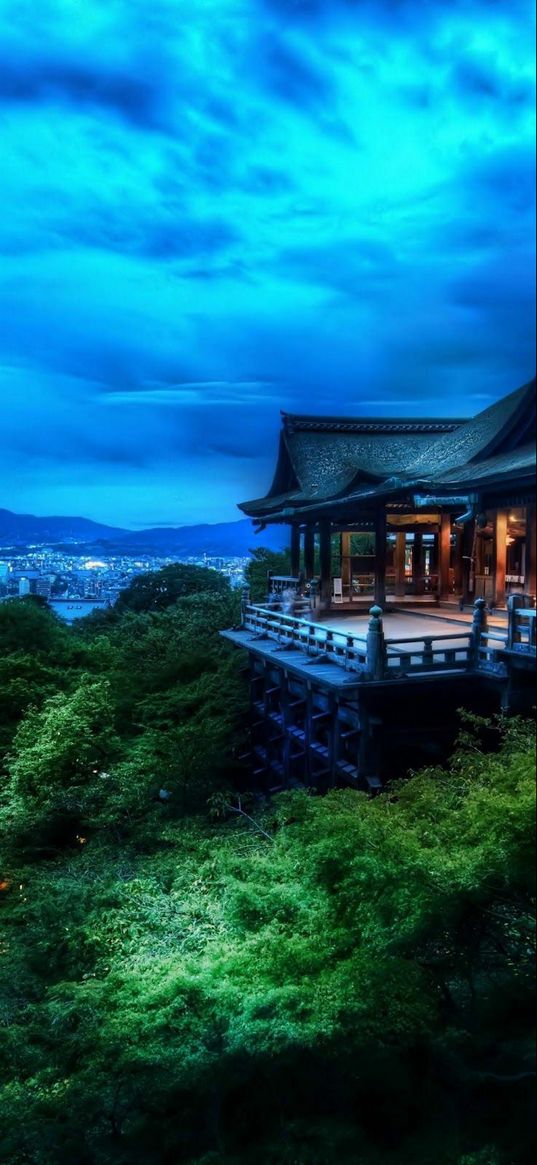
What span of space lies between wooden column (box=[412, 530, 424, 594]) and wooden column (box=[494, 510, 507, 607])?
4.14 meters

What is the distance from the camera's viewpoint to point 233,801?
12.3 metres

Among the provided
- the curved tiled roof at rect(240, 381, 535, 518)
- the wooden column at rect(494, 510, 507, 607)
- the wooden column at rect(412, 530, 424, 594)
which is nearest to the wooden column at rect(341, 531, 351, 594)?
the curved tiled roof at rect(240, 381, 535, 518)

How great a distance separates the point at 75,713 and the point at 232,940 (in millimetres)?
7187

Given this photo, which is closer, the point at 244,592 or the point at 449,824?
the point at 449,824

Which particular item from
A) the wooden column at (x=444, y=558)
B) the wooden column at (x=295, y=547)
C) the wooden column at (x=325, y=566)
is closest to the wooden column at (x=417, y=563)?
the wooden column at (x=444, y=558)

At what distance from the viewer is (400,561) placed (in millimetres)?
10289

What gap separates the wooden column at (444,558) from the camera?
8.68 metres

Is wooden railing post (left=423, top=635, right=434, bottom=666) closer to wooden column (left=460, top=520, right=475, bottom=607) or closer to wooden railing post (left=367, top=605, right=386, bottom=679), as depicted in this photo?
wooden railing post (left=367, top=605, right=386, bottom=679)

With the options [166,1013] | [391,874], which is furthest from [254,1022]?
[391,874]

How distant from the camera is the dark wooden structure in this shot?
16.7 feet

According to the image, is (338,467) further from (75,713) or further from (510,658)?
(510,658)

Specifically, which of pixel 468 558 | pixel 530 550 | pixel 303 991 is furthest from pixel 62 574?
pixel 530 550

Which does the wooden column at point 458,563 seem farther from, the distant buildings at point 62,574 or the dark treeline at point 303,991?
the distant buildings at point 62,574

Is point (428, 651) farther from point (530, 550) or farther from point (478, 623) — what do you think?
point (530, 550)
